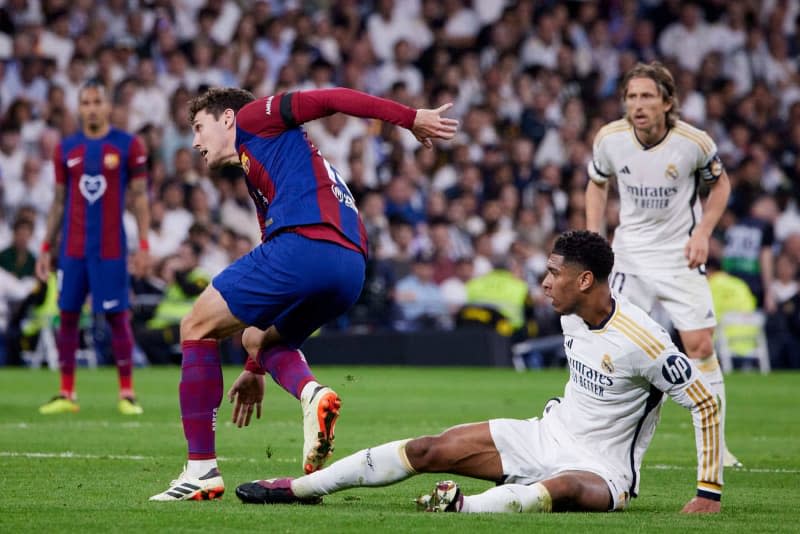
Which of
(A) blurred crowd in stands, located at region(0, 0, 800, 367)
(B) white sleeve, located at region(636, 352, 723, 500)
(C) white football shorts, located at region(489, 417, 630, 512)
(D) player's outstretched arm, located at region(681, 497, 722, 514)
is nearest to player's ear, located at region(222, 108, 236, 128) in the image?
(C) white football shorts, located at region(489, 417, 630, 512)

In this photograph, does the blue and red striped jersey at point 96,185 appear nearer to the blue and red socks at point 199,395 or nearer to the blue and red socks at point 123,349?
the blue and red socks at point 123,349

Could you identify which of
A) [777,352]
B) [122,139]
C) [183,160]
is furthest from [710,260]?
[122,139]

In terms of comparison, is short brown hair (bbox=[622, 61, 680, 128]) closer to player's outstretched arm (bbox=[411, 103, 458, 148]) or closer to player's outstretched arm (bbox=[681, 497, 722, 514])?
player's outstretched arm (bbox=[411, 103, 458, 148])

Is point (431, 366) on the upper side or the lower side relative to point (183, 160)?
lower

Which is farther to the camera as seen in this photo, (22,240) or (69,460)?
(22,240)

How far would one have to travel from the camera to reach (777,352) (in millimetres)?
21172

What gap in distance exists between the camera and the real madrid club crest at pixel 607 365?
6.36 meters

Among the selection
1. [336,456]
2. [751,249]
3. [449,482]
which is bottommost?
[336,456]

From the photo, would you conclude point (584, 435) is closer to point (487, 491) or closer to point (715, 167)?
point (487, 491)

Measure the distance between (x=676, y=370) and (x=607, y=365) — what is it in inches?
12.3

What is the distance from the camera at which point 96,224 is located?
41.0ft

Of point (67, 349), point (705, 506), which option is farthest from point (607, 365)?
point (67, 349)

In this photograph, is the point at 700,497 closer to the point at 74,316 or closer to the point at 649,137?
the point at 649,137

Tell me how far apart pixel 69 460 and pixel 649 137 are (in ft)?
13.8
